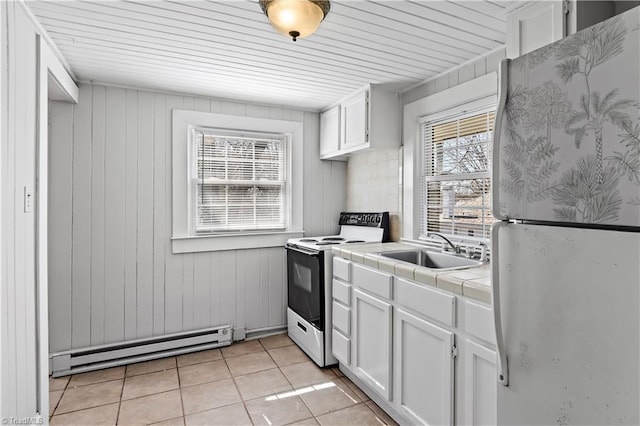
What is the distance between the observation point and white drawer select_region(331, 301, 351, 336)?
2510 mm

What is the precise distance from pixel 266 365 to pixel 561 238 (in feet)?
7.80

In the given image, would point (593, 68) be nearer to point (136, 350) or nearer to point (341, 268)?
point (341, 268)

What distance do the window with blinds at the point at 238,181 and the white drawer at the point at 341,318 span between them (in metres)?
1.13

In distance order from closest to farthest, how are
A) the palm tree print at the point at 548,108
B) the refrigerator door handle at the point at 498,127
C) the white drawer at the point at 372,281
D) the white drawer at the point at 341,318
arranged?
the palm tree print at the point at 548,108 → the refrigerator door handle at the point at 498,127 → the white drawer at the point at 372,281 → the white drawer at the point at 341,318

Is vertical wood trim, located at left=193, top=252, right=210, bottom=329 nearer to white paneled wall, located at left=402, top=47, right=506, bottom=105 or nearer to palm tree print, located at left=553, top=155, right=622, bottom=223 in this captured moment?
white paneled wall, located at left=402, top=47, right=506, bottom=105

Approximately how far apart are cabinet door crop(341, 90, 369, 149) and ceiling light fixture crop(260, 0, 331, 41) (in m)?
1.32

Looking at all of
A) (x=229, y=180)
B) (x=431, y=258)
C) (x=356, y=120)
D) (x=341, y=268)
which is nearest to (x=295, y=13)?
(x=356, y=120)

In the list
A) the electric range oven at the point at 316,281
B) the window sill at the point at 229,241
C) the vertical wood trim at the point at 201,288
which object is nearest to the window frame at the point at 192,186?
the window sill at the point at 229,241

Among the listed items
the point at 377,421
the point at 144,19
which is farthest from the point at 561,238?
the point at 144,19

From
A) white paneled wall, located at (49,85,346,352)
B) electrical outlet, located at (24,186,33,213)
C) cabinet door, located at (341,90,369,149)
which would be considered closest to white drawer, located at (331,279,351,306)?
white paneled wall, located at (49,85,346,352)

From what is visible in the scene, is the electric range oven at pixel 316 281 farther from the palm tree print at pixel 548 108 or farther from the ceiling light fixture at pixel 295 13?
the palm tree print at pixel 548 108

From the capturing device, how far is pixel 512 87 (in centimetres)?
123

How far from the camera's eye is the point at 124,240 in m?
2.91

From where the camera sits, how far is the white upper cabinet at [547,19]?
1.52 metres
